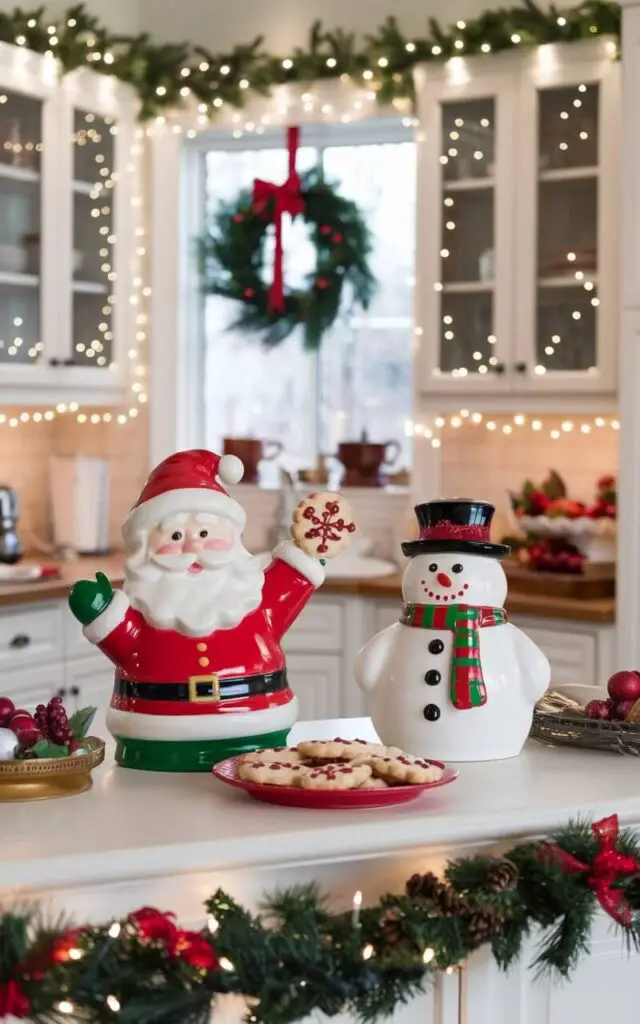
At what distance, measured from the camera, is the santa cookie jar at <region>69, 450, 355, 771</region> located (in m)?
2.07

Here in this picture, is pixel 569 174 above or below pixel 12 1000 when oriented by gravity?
above

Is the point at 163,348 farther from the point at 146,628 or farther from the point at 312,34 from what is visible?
the point at 146,628

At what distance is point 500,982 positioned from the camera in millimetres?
1898

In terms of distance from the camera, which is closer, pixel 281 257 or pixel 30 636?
pixel 30 636

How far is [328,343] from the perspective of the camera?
533cm

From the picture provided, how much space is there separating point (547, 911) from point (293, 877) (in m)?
0.29

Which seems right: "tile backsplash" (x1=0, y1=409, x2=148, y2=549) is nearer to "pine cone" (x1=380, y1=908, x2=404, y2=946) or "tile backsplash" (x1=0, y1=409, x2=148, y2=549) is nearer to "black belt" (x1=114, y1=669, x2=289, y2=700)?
"black belt" (x1=114, y1=669, x2=289, y2=700)

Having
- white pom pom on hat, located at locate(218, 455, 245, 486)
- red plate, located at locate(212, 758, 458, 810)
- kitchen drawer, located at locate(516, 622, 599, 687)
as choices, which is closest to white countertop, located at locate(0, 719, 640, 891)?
red plate, located at locate(212, 758, 458, 810)

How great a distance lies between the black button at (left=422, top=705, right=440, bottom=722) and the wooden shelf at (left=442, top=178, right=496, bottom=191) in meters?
2.80

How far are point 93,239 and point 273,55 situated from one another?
841 millimetres

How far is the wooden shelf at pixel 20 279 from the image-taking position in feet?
15.3

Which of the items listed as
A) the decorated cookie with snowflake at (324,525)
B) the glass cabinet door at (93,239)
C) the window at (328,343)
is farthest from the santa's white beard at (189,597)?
the window at (328,343)

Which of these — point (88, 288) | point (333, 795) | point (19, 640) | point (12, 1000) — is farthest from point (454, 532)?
point (88, 288)

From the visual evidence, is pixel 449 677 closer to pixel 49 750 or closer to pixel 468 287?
pixel 49 750
